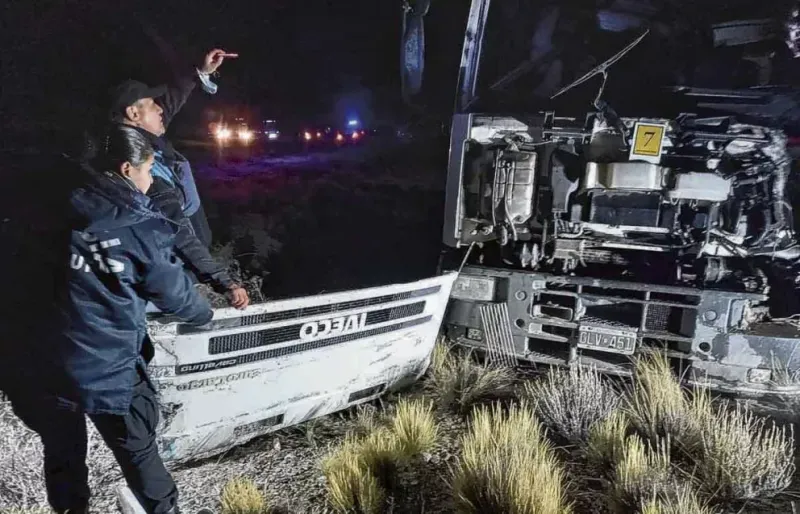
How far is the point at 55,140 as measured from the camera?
7988mm

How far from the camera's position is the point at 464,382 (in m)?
4.02

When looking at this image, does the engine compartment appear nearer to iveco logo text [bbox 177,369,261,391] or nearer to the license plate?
the license plate

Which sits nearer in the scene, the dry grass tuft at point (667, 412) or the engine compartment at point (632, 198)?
the dry grass tuft at point (667, 412)

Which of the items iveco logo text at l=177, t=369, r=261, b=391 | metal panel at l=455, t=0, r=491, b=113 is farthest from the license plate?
iveco logo text at l=177, t=369, r=261, b=391

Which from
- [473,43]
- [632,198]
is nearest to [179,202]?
[473,43]

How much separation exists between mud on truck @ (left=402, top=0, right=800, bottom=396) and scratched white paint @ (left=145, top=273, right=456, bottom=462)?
0.67 meters

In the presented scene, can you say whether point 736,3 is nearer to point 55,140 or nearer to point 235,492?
point 235,492

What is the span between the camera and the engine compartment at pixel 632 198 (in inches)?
144

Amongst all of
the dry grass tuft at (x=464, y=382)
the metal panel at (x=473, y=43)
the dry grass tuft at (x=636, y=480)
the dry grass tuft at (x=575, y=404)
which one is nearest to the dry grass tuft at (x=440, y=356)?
the dry grass tuft at (x=464, y=382)

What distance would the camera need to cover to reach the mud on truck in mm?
3682

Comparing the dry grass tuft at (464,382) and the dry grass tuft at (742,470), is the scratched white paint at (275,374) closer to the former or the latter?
the dry grass tuft at (464,382)

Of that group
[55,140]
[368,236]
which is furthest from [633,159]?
[55,140]

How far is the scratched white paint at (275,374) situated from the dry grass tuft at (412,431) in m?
0.40

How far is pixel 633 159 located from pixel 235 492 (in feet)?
9.74
